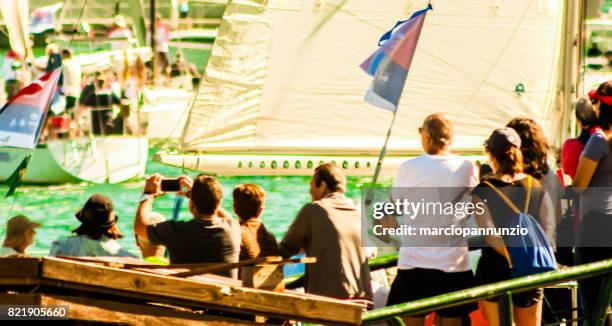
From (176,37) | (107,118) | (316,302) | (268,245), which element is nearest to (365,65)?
(268,245)

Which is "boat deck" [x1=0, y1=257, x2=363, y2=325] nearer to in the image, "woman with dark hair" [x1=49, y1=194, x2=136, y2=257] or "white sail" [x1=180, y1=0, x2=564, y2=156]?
"woman with dark hair" [x1=49, y1=194, x2=136, y2=257]

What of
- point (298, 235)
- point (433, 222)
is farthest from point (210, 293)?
point (433, 222)

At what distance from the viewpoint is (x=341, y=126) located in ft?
61.9

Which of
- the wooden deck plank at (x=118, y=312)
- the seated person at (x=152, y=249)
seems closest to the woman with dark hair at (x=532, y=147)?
the seated person at (x=152, y=249)

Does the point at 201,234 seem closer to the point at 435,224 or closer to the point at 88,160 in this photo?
the point at 435,224

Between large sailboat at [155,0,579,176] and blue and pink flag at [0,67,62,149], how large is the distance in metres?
7.97

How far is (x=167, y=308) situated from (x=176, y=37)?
45.6 metres

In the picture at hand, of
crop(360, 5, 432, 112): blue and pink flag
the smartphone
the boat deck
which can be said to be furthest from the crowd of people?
crop(360, 5, 432, 112): blue and pink flag

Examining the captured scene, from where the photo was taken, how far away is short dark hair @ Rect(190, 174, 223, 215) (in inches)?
315

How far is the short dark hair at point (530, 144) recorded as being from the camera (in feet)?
27.0

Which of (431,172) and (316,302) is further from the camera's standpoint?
(431,172)

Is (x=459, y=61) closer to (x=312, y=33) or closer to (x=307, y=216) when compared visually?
(x=312, y=33)

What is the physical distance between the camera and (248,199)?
8312 mm

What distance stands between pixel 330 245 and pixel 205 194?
0.71 metres
